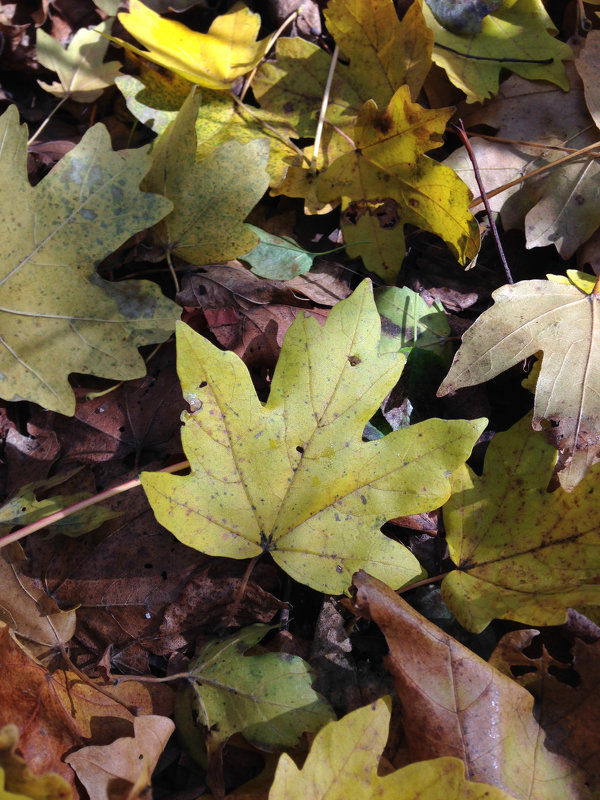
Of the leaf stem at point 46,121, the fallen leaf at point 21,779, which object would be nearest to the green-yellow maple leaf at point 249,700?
the fallen leaf at point 21,779

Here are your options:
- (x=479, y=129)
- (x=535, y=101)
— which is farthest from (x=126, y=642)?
(x=535, y=101)

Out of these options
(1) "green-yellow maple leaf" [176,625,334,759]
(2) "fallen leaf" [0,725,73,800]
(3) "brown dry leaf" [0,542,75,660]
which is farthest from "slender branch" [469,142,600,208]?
(2) "fallen leaf" [0,725,73,800]

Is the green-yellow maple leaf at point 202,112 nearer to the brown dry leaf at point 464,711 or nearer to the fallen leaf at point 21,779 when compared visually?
the brown dry leaf at point 464,711

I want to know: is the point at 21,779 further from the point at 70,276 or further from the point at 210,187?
the point at 210,187

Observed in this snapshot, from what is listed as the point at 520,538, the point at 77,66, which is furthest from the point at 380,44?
the point at 520,538

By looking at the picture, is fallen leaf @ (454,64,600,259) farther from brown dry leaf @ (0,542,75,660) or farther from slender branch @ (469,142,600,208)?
brown dry leaf @ (0,542,75,660)

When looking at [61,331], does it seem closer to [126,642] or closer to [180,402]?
[180,402]
